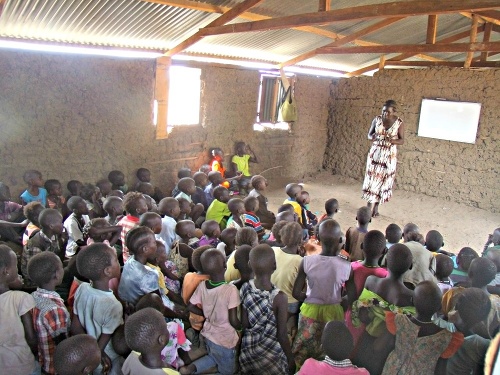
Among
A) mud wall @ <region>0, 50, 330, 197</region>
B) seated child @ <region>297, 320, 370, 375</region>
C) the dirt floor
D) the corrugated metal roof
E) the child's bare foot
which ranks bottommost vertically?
the child's bare foot

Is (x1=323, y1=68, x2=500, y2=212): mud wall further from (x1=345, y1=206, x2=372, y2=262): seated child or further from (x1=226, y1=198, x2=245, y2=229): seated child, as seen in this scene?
(x1=226, y1=198, x2=245, y2=229): seated child

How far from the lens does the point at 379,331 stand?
2533mm

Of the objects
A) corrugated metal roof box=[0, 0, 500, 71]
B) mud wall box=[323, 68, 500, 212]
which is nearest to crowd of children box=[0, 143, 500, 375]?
corrugated metal roof box=[0, 0, 500, 71]

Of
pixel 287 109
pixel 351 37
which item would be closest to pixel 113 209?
pixel 351 37

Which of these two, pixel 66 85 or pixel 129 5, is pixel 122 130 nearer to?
pixel 66 85

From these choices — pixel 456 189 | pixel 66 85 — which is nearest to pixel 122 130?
pixel 66 85

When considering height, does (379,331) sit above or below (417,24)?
below

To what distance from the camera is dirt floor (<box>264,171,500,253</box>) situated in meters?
6.66

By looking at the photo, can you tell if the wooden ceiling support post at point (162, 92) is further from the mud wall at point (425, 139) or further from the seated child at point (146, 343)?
the seated child at point (146, 343)

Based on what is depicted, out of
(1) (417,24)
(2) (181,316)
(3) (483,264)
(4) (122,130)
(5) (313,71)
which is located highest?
(1) (417,24)

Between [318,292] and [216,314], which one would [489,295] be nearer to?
[318,292]

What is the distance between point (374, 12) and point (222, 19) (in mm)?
1972

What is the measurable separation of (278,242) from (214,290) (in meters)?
1.04

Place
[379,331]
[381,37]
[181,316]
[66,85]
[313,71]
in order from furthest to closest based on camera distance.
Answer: [313,71], [381,37], [66,85], [181,316], [379,331]
